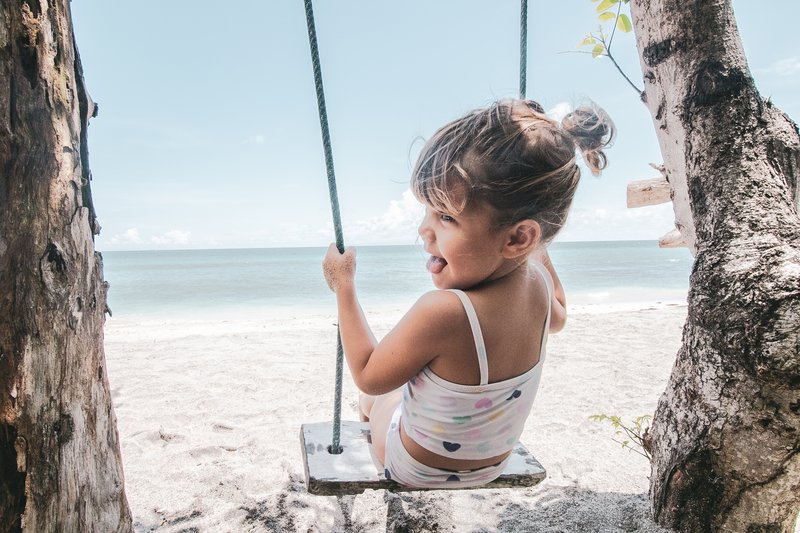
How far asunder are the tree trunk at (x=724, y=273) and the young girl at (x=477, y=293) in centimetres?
38

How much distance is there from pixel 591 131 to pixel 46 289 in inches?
54.5

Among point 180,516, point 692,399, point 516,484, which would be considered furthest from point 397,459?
point 180,516

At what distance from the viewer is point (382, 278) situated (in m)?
24.6

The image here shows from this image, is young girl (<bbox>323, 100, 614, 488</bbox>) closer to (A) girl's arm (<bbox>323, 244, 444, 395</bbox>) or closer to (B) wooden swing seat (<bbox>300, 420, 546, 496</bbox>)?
(A) girl's arm (<bbox>323, 244, 444, 395</bbox>)

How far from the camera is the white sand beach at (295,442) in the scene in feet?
7.51

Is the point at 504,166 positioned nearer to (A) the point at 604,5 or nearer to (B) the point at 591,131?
(B) the point at 591,131

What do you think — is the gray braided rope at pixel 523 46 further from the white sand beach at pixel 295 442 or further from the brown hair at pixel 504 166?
the white sand beach at pixel 295 442

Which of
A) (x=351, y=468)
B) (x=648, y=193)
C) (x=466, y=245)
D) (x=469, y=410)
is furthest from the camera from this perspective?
(x=648, y=193)

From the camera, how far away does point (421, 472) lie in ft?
4.89

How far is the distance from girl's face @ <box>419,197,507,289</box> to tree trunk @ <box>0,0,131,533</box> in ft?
2.75

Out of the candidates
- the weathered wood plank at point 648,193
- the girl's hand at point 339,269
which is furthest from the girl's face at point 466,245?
the weathered wood plank at point 648,193

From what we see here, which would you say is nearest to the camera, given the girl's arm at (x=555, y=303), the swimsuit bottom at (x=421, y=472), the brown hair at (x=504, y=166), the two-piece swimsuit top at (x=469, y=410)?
the brown hair at (x=504, y=166)

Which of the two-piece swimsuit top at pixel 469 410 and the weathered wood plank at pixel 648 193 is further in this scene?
the weathered wood plank at pixel 648 193

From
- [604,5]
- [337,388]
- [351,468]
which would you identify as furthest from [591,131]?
[351,468]
